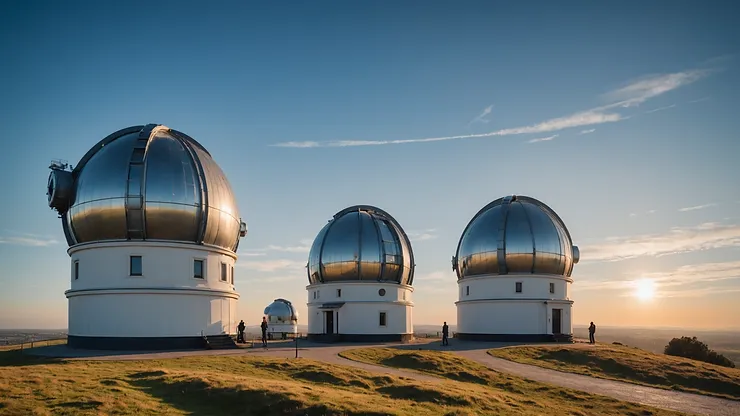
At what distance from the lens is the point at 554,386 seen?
24391 millimetres

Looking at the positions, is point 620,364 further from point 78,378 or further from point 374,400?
point 78,378

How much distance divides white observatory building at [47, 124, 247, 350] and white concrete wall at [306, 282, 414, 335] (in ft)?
47.2

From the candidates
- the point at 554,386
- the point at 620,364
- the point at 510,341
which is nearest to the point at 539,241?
the point at 510,341

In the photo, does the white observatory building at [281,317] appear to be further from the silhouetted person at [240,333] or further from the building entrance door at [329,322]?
the silhouetted person at [240,333]

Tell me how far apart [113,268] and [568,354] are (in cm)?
2637

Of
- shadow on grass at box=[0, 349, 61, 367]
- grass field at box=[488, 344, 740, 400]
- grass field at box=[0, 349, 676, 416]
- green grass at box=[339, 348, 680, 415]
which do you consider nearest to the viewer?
grass field at box=[0, 349, 676, 416]

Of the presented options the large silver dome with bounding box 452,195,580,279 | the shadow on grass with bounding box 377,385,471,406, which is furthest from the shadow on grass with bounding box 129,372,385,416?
the large silver dome with bounding box 452,195,580,279

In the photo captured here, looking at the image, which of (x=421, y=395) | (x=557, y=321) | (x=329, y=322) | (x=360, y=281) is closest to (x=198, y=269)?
(x=360, y=281)

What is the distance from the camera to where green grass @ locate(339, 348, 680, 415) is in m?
20.1

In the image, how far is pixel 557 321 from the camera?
151 feet

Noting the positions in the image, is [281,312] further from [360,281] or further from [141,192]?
[141,192]

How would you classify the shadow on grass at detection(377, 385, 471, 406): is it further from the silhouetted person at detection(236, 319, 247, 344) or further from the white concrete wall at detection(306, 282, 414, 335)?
the white concrete wall at detection(306, 282, 414, 335)

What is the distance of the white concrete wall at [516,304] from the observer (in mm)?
44906

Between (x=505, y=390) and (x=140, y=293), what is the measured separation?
19402 millimetres
